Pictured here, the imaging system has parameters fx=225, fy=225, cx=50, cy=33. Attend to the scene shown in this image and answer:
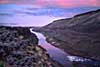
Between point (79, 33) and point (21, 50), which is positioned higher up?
point (79, 33)

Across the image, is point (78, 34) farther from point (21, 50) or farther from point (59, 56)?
point (21, 50)

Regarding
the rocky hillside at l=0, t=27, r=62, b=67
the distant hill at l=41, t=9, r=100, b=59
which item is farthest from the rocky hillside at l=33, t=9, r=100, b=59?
the rocky hillside at l=0, t=27, r=62, b=67

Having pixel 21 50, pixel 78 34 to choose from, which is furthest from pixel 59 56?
pixel 21 50

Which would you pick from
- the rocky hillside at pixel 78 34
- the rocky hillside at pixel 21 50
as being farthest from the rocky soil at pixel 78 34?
the rocky hillside at pixel 21 50

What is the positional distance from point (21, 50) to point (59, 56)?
65 cm

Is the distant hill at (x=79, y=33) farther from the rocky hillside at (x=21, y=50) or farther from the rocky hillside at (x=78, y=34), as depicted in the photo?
the rocky hillside at (x=21, y=50)

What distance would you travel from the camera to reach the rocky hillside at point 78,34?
11.9ft

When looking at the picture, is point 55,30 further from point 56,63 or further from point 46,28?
point 56,63

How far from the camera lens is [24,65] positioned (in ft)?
12.0

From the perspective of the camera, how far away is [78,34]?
370cm

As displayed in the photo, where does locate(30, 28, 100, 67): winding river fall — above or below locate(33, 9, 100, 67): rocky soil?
below

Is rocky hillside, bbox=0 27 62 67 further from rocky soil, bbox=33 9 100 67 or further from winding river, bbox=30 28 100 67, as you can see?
rocky soil, bbox=33 9 100 67

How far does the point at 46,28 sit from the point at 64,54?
0.53 m

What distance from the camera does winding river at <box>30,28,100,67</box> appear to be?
362cm
